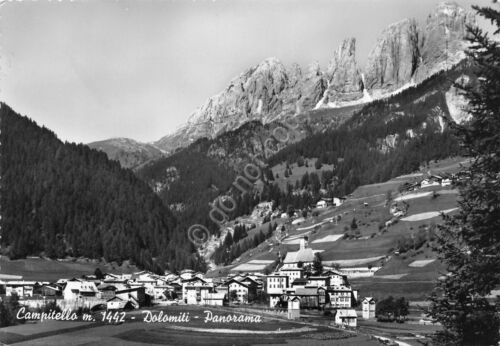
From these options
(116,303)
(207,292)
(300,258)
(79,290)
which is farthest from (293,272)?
(116,303)

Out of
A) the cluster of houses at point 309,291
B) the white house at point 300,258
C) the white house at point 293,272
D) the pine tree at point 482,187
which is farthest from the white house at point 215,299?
the pine tree at point 482,187

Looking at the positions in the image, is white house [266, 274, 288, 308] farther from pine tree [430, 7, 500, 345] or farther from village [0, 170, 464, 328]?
pine tree [430, 7, 500, 345]

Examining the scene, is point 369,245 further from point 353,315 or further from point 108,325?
point 108,325

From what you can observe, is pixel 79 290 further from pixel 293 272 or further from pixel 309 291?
pixel 293 272

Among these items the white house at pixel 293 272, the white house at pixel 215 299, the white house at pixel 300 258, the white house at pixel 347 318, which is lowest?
the white house at pixel 347 318

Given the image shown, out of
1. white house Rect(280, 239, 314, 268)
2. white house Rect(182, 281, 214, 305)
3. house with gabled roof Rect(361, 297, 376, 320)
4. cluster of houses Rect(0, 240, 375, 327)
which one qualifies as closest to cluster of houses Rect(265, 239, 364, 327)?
cluster of houses Rect(0, 240, 375, 327)

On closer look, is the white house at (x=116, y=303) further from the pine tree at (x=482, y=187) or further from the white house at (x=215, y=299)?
the pine tree at (x=482, y=187)

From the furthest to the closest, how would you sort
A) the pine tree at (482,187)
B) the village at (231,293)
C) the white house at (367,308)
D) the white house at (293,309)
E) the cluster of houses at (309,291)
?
the cluster of houses at (309,291), the village at (231,293), the white house at (367,308), the white house at (293,309), the pine tree at (482,187)

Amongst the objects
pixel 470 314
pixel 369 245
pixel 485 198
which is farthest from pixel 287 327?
pixel 369 245
